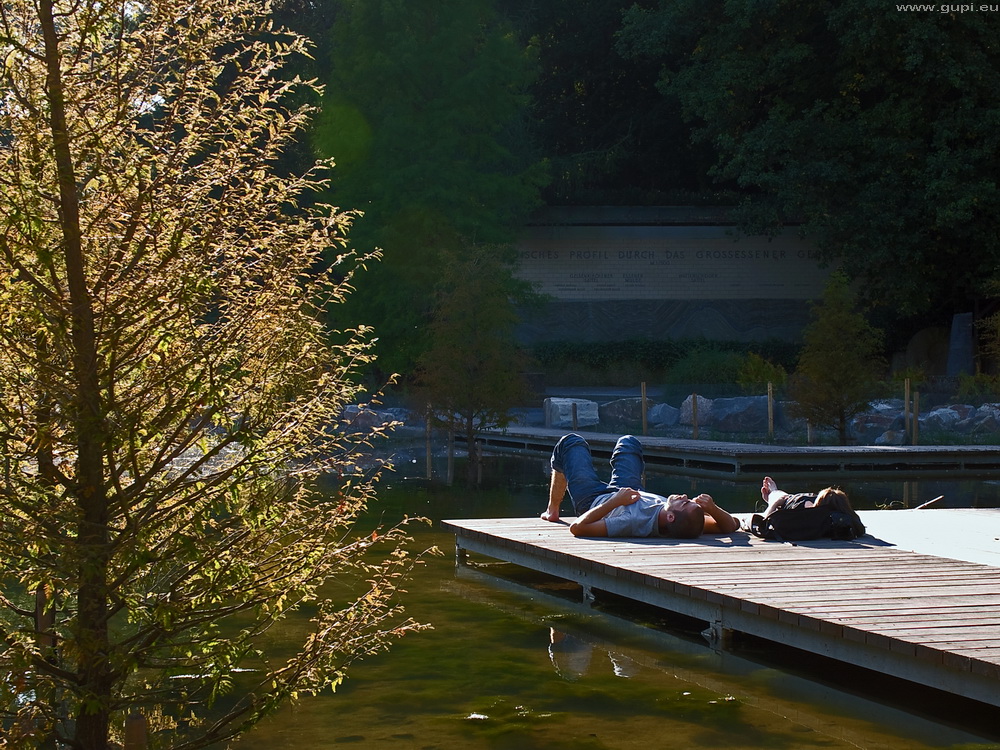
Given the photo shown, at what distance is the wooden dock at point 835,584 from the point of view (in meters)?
6.60

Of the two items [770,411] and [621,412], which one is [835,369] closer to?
[770,411]

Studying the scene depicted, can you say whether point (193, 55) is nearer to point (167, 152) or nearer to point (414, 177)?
point (167, 152)

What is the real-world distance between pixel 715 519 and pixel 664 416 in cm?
1665

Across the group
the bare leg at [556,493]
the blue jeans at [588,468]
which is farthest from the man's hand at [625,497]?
the bare leg at [556,493]

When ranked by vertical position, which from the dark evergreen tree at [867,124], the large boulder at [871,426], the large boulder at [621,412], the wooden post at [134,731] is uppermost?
the dark evergreen tree at [867,124]

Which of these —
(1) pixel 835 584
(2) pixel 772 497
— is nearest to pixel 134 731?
(1) pixel 835 584

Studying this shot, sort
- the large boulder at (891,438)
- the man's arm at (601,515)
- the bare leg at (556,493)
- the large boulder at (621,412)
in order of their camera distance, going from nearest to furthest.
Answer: the man's arm at (601,515)
the bare leg at (556,493)
the large boulder at (891,438)
the large boulder at (621,412)

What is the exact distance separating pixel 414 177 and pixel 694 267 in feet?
35.3

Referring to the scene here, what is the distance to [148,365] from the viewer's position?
182 inches

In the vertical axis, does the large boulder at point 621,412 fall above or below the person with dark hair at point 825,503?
above

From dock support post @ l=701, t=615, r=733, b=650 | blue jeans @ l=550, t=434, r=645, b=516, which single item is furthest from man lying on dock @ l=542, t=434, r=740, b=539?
dock support post @ l=701, t=615, r=733, b=650

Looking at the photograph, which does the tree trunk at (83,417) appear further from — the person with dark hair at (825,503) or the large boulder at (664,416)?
the large boulder at (664,416)

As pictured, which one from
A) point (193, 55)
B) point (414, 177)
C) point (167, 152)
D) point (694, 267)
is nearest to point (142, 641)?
point (167, 152)

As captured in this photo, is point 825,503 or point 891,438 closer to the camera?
point 825,503
